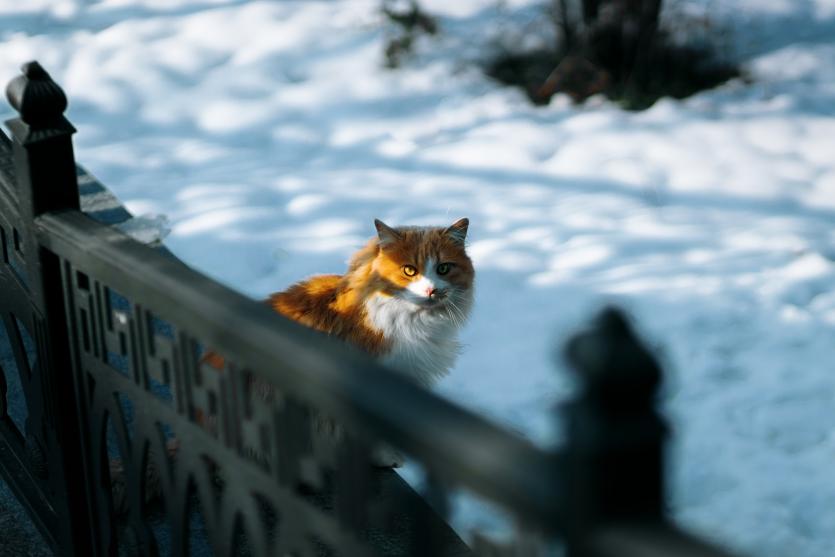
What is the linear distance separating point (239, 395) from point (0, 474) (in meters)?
1.36

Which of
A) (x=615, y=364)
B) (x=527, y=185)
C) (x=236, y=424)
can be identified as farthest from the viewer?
(x=527, y=185)

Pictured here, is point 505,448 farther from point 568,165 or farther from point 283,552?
point 568,165

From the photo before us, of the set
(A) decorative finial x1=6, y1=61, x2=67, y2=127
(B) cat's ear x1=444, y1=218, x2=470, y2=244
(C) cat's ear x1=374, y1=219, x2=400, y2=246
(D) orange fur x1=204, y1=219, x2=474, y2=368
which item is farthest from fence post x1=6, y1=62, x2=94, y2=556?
(B) cat's ear x1=444, y1=218, x2=470, y2=244

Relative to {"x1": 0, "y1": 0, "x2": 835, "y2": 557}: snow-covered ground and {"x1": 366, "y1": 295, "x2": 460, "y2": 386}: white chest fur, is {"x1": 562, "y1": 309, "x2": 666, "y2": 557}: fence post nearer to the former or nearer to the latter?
{"x1": 366, "y1": 295, "x2": 460, "y2": 386}: white chest fur

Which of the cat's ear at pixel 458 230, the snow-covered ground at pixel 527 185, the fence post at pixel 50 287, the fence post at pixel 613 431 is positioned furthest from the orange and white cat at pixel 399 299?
the fence post at pixel 613 431

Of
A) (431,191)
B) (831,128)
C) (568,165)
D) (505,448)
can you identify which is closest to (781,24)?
(831,128)

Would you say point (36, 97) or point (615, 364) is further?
point (36, 97)

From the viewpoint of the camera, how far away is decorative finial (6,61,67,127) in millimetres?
1767

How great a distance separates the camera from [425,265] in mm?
3104

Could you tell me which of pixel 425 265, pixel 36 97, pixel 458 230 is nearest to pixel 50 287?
pixel 36 97

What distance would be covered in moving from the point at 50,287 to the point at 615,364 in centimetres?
126

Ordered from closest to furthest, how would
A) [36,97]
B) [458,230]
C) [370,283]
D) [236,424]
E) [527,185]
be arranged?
Result: [236,424] < [36,97] < [370,283] < [458,230] < [527,185]

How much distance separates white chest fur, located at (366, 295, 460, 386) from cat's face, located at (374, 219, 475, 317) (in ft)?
0.10

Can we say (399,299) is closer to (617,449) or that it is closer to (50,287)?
(50,287)
